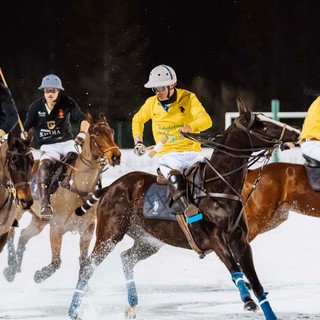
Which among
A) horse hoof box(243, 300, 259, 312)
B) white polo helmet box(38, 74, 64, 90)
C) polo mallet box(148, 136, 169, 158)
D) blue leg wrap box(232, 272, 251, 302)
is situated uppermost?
white polo helmet box(38, 74, 64, 90)

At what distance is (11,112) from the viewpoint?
11125 millimetres

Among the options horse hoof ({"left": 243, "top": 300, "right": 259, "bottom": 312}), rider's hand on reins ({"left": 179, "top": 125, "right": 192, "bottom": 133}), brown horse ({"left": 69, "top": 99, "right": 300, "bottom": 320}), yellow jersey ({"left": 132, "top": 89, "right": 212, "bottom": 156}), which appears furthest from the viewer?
yellow jersey ({"left": 132, "top": 89, "right": 212, "bottom": 156})

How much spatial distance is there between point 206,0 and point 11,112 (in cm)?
2477

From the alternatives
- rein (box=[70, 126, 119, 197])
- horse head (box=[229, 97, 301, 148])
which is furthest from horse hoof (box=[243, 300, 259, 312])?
rein (box=[70, 126, 119, 197])

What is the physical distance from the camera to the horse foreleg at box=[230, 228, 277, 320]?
8.91 meters

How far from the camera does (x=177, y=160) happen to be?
10.2 m

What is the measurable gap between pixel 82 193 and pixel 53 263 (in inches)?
38.9

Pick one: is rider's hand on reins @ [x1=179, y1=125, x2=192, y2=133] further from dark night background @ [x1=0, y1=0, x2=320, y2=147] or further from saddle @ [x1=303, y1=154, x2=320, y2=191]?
dark night background @ [x1=0, y1=0, x2=320, y2=147]

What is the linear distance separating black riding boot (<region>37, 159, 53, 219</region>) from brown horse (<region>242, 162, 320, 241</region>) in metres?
2.41

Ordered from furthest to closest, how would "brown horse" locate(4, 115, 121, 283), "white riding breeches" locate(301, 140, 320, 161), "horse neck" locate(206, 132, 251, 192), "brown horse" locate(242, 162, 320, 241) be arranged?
"brown horse" locate(4, 115, 121, 283)
"brown horse" locate(242, 162, 320, 241)
"white riding breeches" locate(301, 140, 320, 161)
"horse neck" locate(206, 132, 251, 192)

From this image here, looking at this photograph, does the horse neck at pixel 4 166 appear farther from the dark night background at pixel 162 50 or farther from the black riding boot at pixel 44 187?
the dark night background at pixel 162 50

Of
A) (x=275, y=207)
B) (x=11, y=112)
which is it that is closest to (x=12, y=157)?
(x=11, y=112)

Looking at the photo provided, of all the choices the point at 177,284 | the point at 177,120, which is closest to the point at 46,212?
the point at 177,284

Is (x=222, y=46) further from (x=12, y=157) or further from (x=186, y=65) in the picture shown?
(x=12, y=157)
